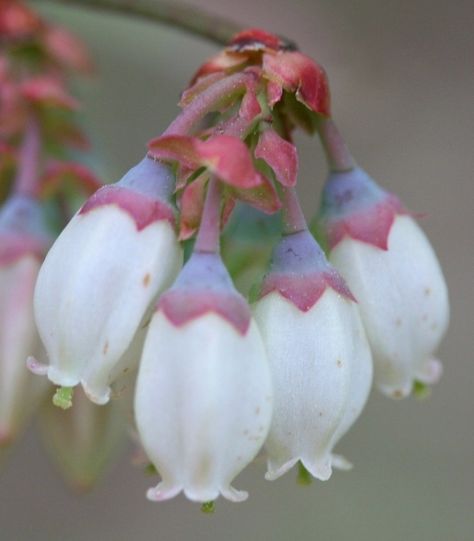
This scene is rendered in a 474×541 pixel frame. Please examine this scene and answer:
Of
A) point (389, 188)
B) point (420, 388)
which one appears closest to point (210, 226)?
point (420, 388)

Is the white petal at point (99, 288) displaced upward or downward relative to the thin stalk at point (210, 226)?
downward

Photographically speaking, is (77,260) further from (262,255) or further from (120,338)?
(262,255)

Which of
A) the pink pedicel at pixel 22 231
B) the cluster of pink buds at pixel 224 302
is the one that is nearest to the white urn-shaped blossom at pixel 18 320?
the pink pedicel at pixel 22 231

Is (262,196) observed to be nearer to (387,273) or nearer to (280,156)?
(280,156)

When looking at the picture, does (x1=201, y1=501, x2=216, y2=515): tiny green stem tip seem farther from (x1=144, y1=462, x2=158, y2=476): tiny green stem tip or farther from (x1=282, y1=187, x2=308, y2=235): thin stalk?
(x1=282, y1=187, x2=308, y2=235): thin stalk

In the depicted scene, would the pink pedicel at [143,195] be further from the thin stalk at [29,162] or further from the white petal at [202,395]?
the thin stalk at [29,162]

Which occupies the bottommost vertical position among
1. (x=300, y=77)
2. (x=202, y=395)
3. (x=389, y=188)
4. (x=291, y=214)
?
(x=389, y=188)
